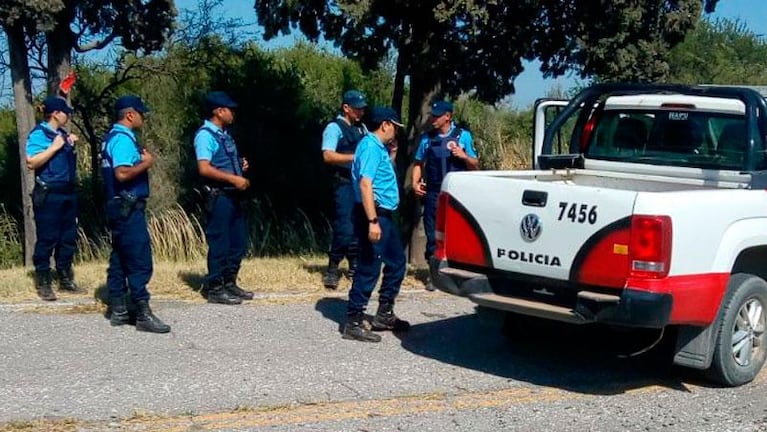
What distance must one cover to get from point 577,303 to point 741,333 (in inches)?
48.6

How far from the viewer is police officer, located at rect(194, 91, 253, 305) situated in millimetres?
9148

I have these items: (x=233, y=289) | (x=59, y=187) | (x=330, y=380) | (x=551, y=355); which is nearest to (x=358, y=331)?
(x=330, y=380)

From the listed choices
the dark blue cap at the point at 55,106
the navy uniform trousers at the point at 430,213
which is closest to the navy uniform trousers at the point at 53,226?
the dark blue cap at the point at 55,106

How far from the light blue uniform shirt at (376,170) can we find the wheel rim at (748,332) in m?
2.58

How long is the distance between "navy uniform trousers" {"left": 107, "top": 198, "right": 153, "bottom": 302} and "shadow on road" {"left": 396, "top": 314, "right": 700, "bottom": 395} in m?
2.04

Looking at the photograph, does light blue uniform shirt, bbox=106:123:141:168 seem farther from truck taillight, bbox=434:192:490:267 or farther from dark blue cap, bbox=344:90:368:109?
truck taillight, bbox=434:192:490:267

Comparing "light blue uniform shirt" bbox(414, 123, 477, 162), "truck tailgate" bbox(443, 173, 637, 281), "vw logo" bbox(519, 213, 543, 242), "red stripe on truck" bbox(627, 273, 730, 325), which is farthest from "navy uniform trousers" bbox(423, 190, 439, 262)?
"red stripe on truck" bbox(627, 273, 730, 325)

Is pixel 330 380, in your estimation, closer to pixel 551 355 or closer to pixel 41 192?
pixel 551 355

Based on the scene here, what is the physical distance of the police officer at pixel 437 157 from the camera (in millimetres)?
9894

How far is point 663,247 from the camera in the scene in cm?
642

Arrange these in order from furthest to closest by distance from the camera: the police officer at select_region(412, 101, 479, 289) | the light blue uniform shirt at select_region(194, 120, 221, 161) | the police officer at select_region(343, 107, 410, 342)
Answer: the police officer at select_region(412, 101, 479, 289) < the light blue uniform shirt at select_region(194, 120, 221, 161) < the police officer at select_region(343, 107, 410, 342)

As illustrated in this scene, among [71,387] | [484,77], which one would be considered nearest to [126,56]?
[484,77]

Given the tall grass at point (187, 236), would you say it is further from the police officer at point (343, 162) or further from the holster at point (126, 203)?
the holster at point (126, 203)

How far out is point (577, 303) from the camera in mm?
6809
